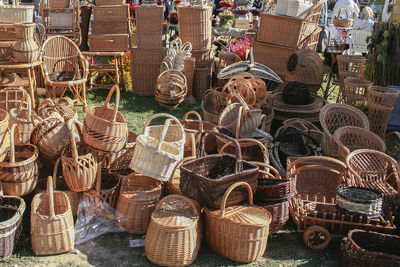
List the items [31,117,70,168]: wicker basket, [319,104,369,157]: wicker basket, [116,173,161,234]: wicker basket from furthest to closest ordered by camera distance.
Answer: [319,104,369,157]: wicker basket → [31,117,70,168]: wicker basket → [116,173,161,234]: wicker basket

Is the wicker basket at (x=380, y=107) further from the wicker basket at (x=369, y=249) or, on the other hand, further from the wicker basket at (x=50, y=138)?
the wicker basket at (x=50, y=138)

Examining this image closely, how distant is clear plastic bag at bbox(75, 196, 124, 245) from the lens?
366 centimetres

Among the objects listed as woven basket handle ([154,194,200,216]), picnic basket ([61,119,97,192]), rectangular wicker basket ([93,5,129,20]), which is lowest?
woven basket handle ([154,194,200,216])

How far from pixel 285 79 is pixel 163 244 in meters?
4.63

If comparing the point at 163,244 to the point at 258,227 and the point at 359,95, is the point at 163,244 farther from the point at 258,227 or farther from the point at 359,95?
the point at 359,95

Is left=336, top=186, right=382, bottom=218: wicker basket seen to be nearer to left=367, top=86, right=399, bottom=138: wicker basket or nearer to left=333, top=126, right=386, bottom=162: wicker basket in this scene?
left=333, top=126, right=386, bottom=162: wicker basket

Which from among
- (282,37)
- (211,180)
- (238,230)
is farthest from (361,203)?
(282,37)

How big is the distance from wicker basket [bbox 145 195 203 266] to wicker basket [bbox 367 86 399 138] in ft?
10.2

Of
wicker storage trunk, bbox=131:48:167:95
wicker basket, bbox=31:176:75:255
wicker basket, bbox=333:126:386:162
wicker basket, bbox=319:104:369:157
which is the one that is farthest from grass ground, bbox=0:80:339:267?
wicker storage trunk, bbox=131:48:167:95

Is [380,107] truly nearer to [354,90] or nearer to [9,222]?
[354,90]

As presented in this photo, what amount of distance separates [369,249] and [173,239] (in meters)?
1.58

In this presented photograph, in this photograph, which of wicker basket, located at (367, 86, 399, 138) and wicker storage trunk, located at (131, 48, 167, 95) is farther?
wicker storage trunk, located at (131, 48, 167, 95)

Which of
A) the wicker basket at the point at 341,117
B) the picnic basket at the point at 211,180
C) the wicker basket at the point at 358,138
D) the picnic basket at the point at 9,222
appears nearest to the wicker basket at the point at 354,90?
the wicker basket at the point at 341,117

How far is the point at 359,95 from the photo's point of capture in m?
5.76
